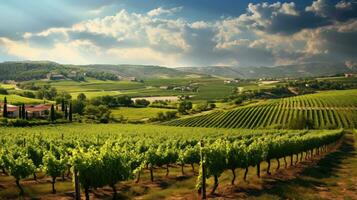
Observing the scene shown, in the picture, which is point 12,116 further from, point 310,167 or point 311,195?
point 311,195

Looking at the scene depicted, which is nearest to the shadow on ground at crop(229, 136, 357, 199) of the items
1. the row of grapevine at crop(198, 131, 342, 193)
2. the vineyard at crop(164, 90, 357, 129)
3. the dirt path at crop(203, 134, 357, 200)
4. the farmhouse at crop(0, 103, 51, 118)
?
the dirt path at crop(203, 134, 357, 200)

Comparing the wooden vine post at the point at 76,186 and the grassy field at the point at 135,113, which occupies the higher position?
the wooden vine post at the point at 76,186

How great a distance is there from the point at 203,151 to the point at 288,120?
119246 millimetres

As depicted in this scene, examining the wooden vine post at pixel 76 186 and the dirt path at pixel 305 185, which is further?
the dirt path at pixel 305 185

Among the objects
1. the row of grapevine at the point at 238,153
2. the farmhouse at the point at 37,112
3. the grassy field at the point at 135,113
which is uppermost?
the row of grapevine at the point at 238,153

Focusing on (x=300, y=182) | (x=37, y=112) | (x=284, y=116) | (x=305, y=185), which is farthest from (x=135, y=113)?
(x=305, y=185)

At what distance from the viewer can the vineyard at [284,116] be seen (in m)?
139

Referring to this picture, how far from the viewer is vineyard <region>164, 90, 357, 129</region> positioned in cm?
13900

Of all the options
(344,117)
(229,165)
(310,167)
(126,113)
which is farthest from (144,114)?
(229,165)

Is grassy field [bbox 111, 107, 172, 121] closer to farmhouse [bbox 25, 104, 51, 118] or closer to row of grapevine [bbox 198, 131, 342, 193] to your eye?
farmhouse [bbox 25, 104, 51, 118]

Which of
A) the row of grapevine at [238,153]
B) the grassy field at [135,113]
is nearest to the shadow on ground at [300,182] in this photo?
the row of grapevine at [238,153]

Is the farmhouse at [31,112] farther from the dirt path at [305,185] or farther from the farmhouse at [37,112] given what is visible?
the dirt path at [305,185]

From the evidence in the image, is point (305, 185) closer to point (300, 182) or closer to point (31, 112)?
point (300, 182)

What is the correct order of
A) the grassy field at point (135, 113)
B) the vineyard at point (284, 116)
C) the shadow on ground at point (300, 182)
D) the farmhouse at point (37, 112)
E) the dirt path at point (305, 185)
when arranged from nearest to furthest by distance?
the dirt path at point (305, 185) → the shadow on ground at point (300, 182) → the farmhouse at point (37, 112) → the vineyard at point (284, 116) → the grassy field at point (135, 113)
